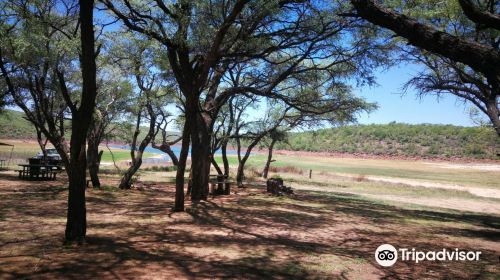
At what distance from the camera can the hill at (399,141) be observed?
75806mm

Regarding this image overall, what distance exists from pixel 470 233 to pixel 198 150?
28.6 ft

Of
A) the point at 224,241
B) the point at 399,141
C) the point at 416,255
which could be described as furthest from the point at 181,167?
the point at 399,141

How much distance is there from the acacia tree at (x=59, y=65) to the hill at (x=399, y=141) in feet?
201

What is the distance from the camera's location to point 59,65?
15320 millimetres

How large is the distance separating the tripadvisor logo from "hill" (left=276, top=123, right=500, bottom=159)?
66.5 metres

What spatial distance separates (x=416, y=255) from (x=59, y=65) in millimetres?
14307

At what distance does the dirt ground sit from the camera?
18.7ft

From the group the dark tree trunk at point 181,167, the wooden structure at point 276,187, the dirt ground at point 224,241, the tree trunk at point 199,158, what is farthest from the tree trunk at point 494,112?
the wooden structure at point 276,187

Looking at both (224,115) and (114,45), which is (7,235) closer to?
(114,45)

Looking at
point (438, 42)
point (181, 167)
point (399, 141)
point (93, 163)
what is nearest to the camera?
point (438, 42)

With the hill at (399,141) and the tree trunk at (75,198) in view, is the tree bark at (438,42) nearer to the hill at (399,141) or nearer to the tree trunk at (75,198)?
the tree trunk at (75,198)

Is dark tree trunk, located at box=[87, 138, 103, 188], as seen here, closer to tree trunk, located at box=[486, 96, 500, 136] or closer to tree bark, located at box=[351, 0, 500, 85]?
tree bark, located at box=[351, 0, 500, 85]

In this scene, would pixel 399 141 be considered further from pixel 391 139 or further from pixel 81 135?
pixel 81 135

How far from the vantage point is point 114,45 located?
1727cm
